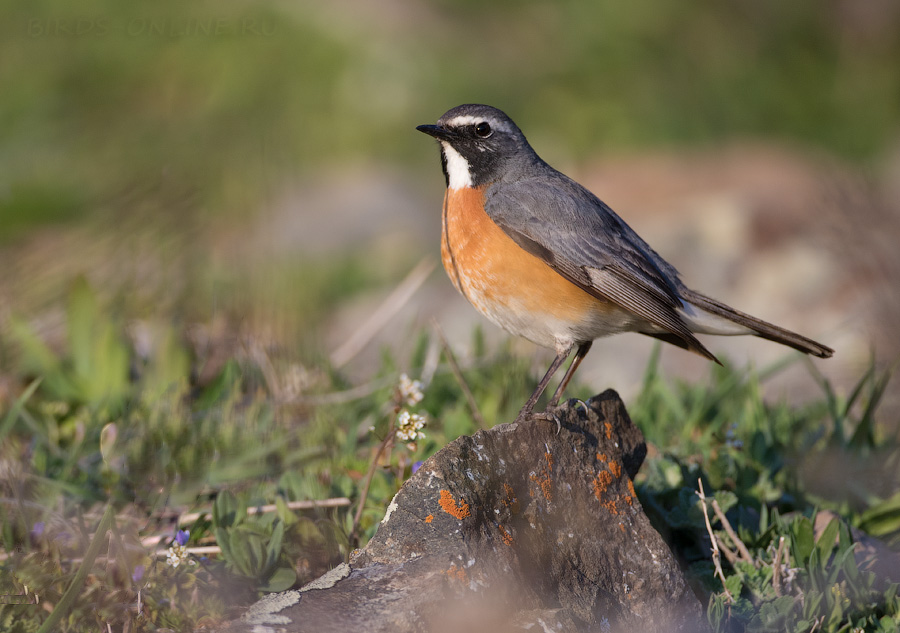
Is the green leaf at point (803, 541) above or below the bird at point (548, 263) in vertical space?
below

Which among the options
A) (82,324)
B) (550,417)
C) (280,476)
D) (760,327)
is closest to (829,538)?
(760,327)

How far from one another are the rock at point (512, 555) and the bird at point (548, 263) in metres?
0.64

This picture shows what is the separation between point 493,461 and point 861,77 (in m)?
14.8

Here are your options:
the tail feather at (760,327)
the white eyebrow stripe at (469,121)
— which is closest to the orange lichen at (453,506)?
the tail feather at (760,327)

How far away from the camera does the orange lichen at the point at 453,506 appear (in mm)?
3727

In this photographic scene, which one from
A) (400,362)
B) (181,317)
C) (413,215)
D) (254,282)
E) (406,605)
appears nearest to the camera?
(406,605)

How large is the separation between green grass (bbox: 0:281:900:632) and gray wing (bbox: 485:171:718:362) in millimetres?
807

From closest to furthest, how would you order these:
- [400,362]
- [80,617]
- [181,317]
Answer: [80,617]
[181,317]
[400,362]

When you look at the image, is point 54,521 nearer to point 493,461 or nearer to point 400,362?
point 493,461

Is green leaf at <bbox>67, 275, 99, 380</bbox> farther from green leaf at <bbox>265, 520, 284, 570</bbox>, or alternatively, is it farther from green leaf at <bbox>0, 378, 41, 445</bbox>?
green leaf at <bbox>265, 520, 284, 570</bbox>

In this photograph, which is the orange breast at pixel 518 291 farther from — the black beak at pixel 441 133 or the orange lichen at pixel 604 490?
the orange lichen at pixel 604 490

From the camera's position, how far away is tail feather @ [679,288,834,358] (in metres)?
5.28

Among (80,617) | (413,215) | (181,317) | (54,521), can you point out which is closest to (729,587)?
(80,617)

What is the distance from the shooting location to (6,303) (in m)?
6.29
